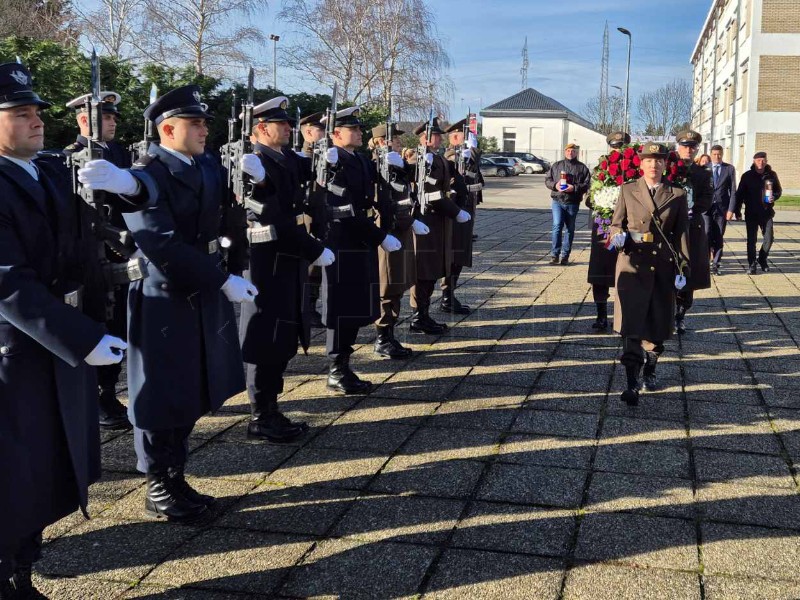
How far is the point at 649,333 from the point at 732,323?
10.8ft

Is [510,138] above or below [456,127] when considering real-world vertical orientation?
above

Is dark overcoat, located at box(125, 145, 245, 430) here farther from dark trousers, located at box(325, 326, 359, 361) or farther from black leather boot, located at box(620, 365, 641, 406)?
black leather boot, located at box(620, 365, 641, 406)

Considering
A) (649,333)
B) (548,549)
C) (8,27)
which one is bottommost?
(548,549)

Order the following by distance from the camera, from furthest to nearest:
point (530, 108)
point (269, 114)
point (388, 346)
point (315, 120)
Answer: point (530, 108), point (388, 346), point (315, 120), point (269, 114)

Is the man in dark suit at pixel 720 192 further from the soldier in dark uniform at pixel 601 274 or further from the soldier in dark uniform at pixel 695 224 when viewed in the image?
the soldier in dark uniform at pixel 601 274

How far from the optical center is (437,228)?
8633 millimetres

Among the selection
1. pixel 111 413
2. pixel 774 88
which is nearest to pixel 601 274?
pixel 111 413

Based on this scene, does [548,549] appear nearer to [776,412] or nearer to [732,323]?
[776,412]

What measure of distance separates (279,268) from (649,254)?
277 cm

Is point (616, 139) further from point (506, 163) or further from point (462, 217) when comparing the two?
point (506, 163)

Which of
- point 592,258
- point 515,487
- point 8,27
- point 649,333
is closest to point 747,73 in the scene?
point 8,27

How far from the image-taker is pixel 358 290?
6.36 metres

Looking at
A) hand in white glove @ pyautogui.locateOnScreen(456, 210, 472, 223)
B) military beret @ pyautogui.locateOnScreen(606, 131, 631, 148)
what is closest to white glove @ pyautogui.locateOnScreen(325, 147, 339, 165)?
hand in white glove @ pyautogui.locateOnScreen(456, 210, 472, 223)

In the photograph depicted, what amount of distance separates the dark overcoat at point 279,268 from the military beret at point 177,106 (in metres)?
0.99
